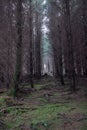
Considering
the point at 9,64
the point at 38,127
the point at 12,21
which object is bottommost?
the point at 38,127

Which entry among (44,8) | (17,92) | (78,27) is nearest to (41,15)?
(44,8)

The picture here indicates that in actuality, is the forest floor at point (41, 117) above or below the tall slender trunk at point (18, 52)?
below

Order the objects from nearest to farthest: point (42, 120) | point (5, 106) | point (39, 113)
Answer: point (42, 120), point (39, 113), point (5, 106)

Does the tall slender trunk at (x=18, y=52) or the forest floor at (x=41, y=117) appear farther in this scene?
the tall slender trunk at (x=18, y=52)

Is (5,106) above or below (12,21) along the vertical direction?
below

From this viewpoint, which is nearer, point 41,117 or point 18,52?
point 41,117

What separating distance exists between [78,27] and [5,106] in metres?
12.0

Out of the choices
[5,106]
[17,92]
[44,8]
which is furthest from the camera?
Answer: [44,8]

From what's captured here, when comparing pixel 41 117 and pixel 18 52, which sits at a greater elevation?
pixel 18 52

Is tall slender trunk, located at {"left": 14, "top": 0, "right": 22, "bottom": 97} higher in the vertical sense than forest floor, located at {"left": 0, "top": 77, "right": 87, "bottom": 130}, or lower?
higher

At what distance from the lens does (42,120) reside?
6543 mm

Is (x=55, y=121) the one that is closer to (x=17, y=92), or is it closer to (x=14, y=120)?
(x=14, y=120)

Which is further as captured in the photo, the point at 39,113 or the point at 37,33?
the point at 37,33

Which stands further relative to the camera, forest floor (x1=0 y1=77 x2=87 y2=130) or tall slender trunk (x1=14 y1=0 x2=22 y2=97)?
tall slender trunk (x1=14 y1=0 x2=22 y2=97)
